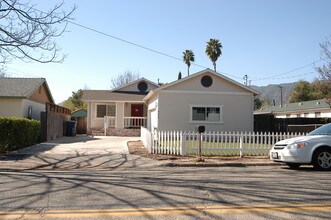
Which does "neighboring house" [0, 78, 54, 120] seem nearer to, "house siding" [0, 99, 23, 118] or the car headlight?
"house siding" [0, 99, 23, 118]

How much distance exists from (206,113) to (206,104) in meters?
0.57

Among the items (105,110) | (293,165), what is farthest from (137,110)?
(293,165)

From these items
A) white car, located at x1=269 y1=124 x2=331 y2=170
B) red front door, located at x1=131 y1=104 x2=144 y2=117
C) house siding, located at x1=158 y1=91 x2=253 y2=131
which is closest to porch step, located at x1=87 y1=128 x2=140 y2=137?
red front door, located at x1=131 y1=104 x2=144 y2=117

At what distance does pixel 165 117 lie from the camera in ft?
79.2

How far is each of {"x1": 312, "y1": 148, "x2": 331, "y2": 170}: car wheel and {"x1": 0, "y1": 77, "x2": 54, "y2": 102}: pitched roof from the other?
19.5m

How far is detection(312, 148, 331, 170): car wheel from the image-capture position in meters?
12.0

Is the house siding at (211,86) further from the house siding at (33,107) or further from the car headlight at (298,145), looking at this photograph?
the car headlight at (298,145)

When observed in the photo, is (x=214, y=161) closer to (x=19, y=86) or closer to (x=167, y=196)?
(x=167, y=196)

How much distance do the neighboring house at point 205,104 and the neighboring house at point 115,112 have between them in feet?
26.5

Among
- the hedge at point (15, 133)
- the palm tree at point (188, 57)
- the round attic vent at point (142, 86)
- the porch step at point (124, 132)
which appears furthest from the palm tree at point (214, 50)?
the hedge at point (15, 133)

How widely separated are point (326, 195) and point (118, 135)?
25.2 meters

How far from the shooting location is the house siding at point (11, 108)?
25781 millimetres

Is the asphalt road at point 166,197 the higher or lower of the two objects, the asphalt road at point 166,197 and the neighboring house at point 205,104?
the lower

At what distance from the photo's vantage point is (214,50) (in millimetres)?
57312
